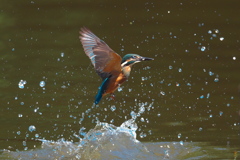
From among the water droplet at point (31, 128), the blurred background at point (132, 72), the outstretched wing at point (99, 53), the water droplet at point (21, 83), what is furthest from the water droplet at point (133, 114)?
the water droplet at point (21, 83)

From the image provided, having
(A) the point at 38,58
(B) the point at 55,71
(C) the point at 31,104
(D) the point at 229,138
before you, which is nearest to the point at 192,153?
(D) the point at 229,138

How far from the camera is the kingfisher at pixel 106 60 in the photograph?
6.37 meters

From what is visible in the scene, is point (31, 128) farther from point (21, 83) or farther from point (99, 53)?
point (99, 53)

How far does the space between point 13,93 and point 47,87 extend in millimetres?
442

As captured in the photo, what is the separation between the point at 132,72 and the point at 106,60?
294cm

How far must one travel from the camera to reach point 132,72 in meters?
9.38

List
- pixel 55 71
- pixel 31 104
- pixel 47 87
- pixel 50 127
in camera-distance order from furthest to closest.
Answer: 1. pixel 55 71
2. pixel 47 87
3. pixel 31 104
4. pixel 50 127

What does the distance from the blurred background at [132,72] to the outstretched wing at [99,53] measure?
3.34 ft

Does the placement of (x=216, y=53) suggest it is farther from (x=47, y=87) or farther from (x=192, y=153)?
(x=192, y=153)

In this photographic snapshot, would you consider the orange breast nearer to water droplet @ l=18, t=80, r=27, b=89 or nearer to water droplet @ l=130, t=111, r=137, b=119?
water droplet @ l=130, t=111, r=137, b=119

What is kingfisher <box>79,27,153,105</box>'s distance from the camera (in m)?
6.37

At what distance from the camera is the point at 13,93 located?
27.6ft

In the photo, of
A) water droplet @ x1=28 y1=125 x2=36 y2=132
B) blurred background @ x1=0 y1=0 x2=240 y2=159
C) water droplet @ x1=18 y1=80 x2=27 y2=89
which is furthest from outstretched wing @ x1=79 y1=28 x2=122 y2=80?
water droplet @ x1=18 y1=80 x2=27 y2=89

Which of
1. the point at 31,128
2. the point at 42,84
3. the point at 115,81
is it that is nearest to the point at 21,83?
the point at 42,84
